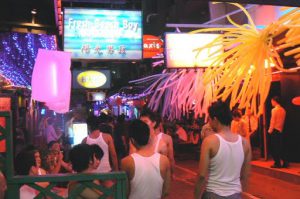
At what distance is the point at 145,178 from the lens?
3945 millimetres

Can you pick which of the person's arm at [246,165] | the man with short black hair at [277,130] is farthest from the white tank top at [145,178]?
the man with short black hair at [277,130]

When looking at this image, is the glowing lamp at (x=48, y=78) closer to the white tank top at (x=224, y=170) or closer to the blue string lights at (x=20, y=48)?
the white tank top at (x=224, y=170)

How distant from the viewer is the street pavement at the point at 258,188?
9102 mm

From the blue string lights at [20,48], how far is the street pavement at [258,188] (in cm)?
508

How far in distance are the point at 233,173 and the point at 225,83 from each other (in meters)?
3.10

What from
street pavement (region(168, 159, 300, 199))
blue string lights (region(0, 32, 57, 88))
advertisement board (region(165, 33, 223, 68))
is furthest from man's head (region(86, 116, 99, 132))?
advertisement board (region(165, 33, 223, 68))

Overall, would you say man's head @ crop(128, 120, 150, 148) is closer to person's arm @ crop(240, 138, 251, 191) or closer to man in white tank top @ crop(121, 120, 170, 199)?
man in white tank top @ crop(121, 120, 170, 199)

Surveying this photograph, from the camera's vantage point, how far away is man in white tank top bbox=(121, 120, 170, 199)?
3.94m

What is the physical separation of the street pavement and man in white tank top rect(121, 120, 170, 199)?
524 centimetres

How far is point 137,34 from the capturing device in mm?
8695

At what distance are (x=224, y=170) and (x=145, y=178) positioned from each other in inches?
34.2

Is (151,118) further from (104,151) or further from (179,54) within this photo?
(179,54)

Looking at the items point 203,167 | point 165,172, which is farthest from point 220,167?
point 165,172

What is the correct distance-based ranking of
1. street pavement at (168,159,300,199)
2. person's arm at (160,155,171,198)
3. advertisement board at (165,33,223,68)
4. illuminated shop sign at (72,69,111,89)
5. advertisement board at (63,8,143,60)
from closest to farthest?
person's arm at (160,155,171,198), advertisement board at (63,8,143,60), street pavement at (168,159,300,199), advertisement board at (165,33,223,68), illuminated shop sign at (72,69,111,89)
